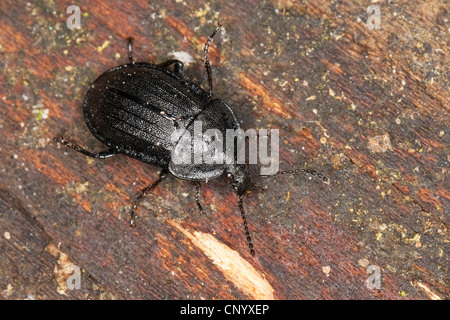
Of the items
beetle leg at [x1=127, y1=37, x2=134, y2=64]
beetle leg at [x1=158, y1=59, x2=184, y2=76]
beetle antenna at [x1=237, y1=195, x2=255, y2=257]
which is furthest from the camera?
beetle leg at [x1=127, y1=37, x2=134, y2=64]

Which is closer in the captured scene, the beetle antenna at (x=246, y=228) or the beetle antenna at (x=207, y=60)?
the beetle antenna at (x=246, y=228)

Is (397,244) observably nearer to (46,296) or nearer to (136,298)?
(136,298)

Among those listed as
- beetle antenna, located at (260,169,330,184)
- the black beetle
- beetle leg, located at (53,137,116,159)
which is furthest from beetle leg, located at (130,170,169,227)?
beetle antenna, located at (260,169,330,184)

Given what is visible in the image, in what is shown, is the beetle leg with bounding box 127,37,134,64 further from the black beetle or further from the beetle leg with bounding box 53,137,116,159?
the beetle leg with bounding box 53,137,116,159

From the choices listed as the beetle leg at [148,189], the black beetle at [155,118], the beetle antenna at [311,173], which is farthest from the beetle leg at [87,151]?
the beetle antenna at [311,173]

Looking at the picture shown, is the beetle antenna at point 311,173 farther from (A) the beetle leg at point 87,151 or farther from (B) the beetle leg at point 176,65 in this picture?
(A) the beetle leg at point 87,151
